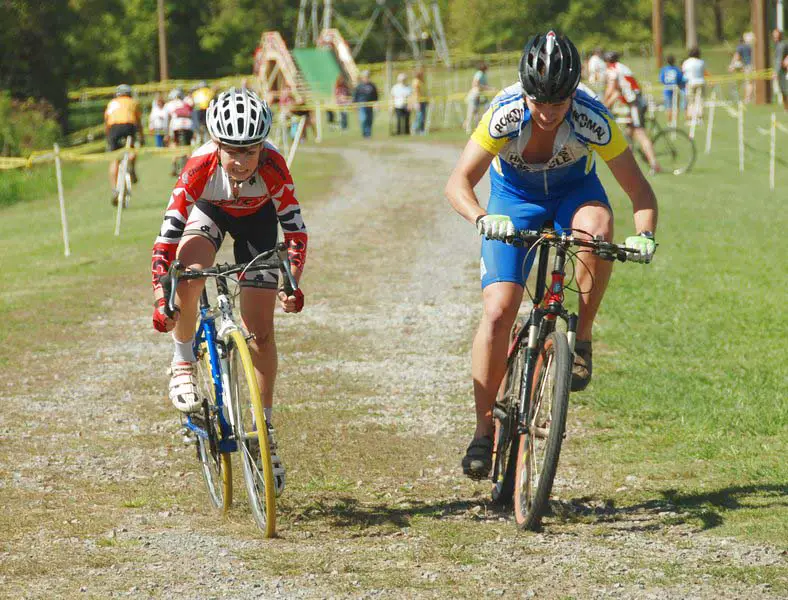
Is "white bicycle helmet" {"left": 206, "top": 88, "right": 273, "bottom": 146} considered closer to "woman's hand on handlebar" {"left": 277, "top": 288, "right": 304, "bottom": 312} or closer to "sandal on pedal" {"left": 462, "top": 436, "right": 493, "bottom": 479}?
"woman's hand on handlebar" {"left": 277, "top": 288, "right": 304, "bottom": 312}

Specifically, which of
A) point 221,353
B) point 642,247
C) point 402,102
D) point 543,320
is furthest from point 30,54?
point 642,247

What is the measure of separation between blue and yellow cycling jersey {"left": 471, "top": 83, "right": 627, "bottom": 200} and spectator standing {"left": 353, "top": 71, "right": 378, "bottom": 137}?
3061 centimetres

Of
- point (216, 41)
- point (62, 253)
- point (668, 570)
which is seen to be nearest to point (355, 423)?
point (668, 570)

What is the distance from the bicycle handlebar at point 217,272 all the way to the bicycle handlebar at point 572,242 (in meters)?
1.05

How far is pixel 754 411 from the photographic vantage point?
313 inches

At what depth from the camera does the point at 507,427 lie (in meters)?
5.91

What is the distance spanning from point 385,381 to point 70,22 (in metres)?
46.7

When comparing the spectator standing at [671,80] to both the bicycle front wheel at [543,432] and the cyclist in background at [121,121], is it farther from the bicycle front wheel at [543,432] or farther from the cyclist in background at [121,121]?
the bicycle front wheel at [543,432]

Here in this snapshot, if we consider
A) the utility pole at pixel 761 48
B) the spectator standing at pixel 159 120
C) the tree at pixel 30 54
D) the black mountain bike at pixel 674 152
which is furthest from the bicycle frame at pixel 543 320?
the tree at pixel 30 54

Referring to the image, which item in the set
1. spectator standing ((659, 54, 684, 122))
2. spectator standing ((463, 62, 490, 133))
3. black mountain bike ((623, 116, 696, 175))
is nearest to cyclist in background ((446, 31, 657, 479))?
black mountain bike ((623, 116, 696, 175))

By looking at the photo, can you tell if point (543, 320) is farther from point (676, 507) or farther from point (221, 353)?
point (221, 353)

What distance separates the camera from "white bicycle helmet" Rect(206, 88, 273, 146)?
5543 millimetres

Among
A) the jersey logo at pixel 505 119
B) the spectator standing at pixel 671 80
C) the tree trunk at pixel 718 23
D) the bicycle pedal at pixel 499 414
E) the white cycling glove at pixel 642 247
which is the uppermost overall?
the tree trunk at pixel 718 23

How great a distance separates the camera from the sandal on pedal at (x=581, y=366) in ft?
19.2
